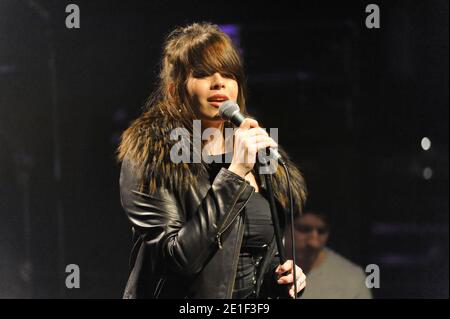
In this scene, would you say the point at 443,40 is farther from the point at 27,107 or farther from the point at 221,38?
the point at 27,107

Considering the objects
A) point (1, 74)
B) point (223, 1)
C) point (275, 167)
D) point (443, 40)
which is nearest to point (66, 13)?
point (1, 74)

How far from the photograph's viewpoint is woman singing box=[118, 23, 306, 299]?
42.3 inches

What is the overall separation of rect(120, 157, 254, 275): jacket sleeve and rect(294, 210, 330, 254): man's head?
1196 millimetres

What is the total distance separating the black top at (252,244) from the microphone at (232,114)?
158 millimetres

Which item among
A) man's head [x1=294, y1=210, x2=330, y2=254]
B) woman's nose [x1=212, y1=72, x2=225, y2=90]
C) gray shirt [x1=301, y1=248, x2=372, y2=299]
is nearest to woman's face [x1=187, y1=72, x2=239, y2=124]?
woman's nose [x1=212, y1=72, x2=225, y2=90]

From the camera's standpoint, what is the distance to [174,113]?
1.28 meters

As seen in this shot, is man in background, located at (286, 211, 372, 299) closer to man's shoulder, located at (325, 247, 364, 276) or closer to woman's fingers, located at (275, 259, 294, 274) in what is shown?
man's shoulder, located at (325, 247, 364, 276)

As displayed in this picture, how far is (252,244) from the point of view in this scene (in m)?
1.21

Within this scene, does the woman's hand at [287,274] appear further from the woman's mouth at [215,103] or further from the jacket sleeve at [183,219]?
the woman's mouth at [215,103]

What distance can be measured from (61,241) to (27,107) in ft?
1.81

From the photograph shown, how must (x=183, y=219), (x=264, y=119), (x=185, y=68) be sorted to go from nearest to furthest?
1. (x=183, y=219)
2. (x=185, y=68)
3. (x=264, y=119)

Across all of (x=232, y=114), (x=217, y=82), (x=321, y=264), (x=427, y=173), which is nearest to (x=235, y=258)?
(x=232, y=114)

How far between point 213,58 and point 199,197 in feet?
1.10

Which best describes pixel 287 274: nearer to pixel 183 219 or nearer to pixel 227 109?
pixel 183 219
